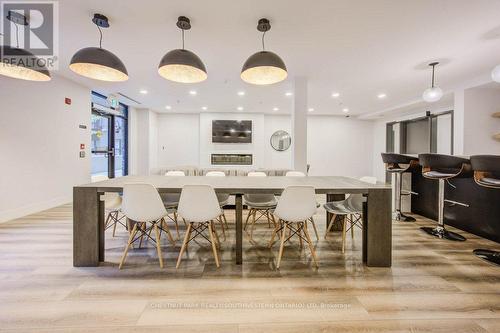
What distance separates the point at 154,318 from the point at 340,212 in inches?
81.2

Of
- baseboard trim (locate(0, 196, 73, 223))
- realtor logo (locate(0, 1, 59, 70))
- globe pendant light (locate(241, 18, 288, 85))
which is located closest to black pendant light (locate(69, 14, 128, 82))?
realtor logo (locate(0, 1, 59, 70))

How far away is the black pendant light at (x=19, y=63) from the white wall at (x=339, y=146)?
26.6ft

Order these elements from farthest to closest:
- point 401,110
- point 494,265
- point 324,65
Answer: point 401,110
point 324,65
point 494,265

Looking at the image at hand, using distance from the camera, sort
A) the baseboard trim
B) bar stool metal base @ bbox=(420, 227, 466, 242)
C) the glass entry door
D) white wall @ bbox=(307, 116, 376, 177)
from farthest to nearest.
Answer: white wall @ bbox=(307, 116, 376, 177), the glass entry door, the baseboard trim, bar stool metal base @ bbox=(420, 227, 466, 242)

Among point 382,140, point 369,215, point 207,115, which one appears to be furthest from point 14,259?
point 382,140

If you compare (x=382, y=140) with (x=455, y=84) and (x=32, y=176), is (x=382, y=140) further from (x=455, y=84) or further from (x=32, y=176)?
(x=32, y=176)

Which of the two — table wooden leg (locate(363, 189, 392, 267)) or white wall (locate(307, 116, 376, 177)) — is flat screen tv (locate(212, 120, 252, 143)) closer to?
white wall (locate(307, 116, 376, 177))

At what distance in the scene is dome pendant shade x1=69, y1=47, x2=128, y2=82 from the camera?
2.12 meters

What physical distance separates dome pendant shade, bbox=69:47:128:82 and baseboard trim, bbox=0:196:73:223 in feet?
10.3

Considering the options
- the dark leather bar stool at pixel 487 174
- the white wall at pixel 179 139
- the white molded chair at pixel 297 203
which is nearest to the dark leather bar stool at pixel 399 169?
the dark leather bar stool at pixel 487 174

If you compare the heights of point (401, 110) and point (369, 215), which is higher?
point (401, 110)

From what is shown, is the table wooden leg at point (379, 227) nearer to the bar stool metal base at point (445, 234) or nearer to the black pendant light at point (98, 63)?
the bar stool metal base at point (445, 234)

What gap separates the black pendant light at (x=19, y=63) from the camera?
211cm

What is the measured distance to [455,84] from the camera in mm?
4812
